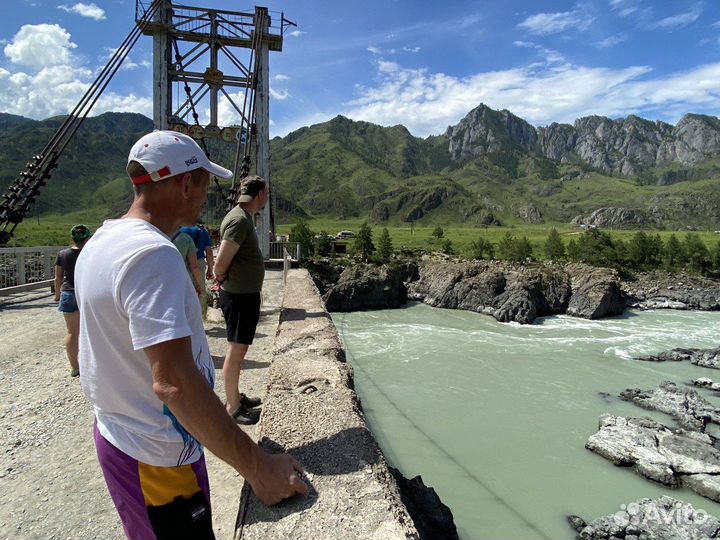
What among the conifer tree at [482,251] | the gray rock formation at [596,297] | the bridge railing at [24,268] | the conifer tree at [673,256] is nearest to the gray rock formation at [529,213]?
the conifer tree at [673,256]

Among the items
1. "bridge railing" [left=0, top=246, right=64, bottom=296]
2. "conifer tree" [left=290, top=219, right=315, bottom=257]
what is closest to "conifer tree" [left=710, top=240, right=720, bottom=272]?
"conifer tree" [left=290, top=219, right=315, bottom=257]

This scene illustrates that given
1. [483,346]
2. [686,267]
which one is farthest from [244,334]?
[686,267]

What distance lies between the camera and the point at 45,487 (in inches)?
149

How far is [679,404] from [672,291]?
44.7 metres

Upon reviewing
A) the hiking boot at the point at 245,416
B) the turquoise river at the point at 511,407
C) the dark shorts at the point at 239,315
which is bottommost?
the turquoise river at the point at 511,407

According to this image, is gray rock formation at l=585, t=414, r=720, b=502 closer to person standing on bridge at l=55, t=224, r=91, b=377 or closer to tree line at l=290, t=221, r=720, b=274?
person standing on bridge at l=55, t=224, r=91, b=377

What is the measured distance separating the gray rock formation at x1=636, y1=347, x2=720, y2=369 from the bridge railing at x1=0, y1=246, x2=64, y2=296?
32090 mm

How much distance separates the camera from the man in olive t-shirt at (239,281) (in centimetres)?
427

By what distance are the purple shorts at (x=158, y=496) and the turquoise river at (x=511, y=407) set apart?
431 inches

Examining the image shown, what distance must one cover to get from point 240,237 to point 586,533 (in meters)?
11.6

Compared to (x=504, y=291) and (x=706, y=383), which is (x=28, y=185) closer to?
(x=706, y=383)

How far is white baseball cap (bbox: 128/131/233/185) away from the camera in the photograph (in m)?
A: 1.83

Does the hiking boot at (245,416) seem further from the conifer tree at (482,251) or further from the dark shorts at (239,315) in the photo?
the conifer tree at (482,251)

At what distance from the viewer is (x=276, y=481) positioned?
2205 mm
